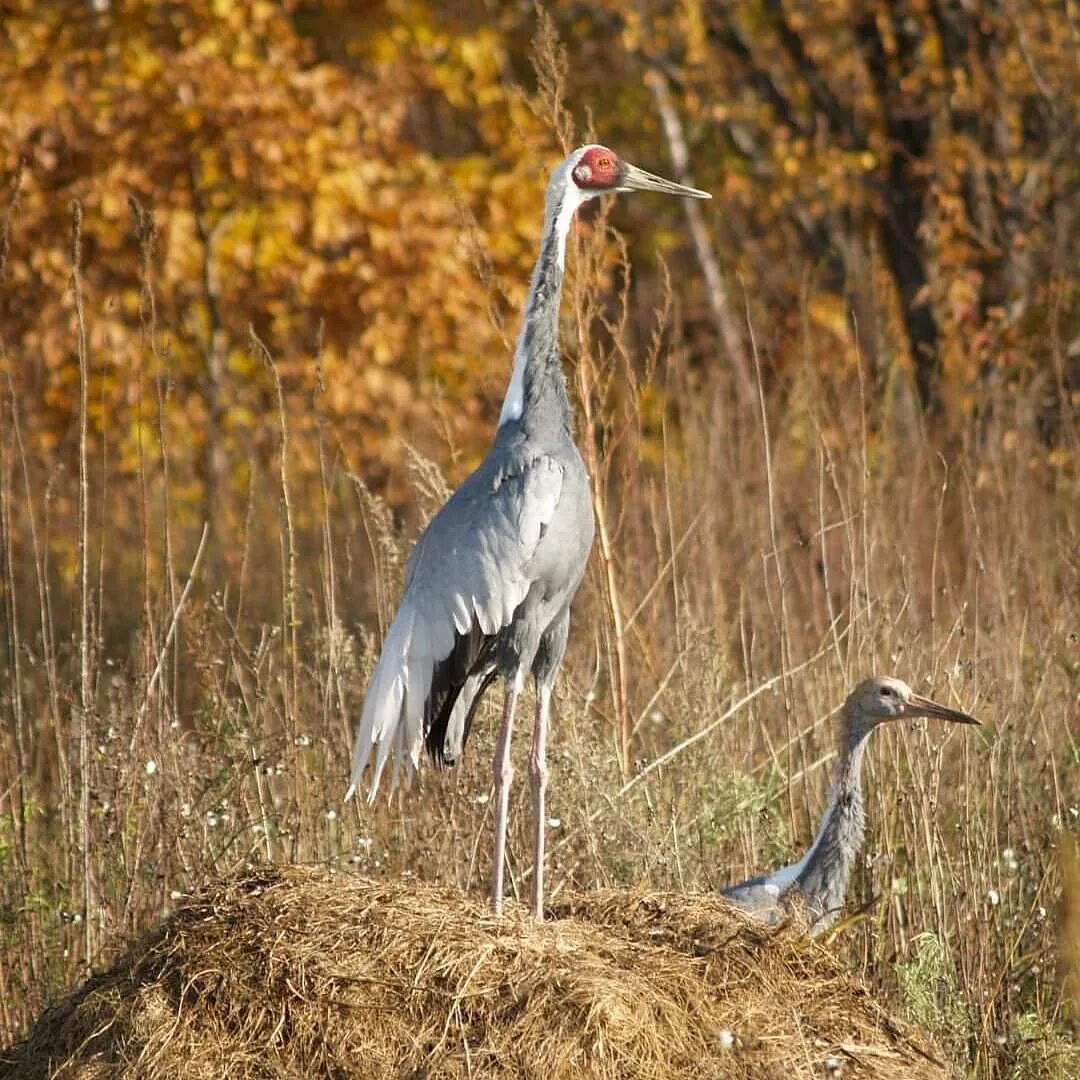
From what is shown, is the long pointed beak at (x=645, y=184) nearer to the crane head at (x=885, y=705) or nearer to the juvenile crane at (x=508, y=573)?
the juvenile crane at (x=508, y=573)

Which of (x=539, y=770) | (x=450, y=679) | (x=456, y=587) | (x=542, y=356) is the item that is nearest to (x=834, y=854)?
(x=539, y=770)

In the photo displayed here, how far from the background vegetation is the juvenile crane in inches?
13.8

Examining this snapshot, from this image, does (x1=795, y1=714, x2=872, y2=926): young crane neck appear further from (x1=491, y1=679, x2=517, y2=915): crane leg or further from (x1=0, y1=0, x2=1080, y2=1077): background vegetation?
(x1=491, y1=679, x2=517, y2=915): crane leg

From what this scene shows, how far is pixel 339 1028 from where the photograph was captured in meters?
3.76

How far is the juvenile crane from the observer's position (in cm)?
482

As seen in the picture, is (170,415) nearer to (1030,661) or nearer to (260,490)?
(260,490)

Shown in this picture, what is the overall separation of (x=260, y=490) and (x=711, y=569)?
3.42 m

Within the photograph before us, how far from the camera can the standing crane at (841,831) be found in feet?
16.1

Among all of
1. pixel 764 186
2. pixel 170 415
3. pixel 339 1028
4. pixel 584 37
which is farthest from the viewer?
pixel 584 37

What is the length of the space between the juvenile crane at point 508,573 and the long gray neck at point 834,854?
0.72 metres

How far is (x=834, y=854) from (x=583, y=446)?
1676 millimetres

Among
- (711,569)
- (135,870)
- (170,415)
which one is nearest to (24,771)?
(135,870)

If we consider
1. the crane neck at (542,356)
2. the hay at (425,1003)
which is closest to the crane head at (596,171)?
the crane neck at (542,356)

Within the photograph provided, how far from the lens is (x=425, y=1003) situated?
377 cm
